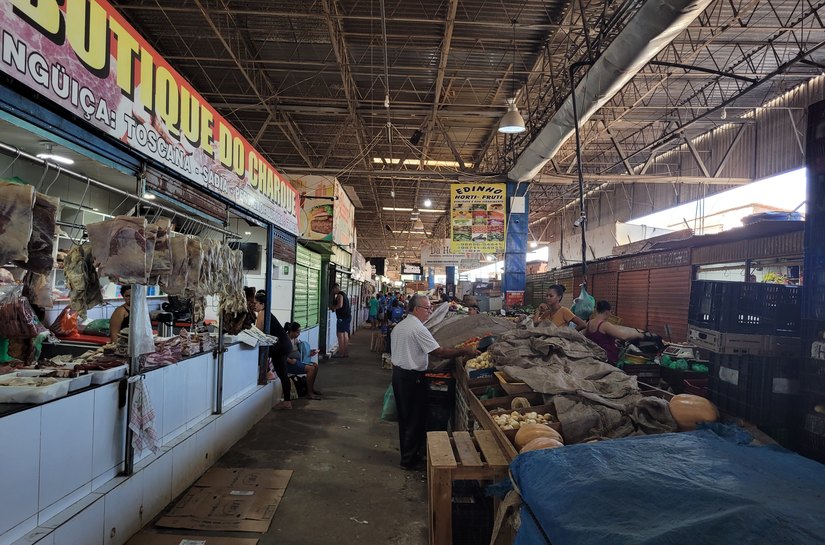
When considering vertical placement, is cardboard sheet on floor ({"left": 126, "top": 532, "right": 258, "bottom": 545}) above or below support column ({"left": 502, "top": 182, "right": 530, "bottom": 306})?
below

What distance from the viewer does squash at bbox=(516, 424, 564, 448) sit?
2.94 m

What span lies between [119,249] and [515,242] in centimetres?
1242

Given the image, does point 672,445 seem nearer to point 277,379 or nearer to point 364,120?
point 277,379

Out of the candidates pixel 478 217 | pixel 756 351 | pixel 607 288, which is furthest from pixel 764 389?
pixel 478 217

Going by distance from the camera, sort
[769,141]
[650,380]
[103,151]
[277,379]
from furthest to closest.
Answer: [769,141] → [277,379] → [650,380] → [103,151]

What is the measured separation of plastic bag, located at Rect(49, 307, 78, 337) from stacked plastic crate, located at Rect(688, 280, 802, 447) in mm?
7175

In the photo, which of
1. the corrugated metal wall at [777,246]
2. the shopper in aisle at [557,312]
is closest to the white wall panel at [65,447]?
the shopper in aisle at [557,312]

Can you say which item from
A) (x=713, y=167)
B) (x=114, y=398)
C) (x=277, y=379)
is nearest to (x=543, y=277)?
(x=713, y=167)

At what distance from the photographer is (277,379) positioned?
7.91 meters

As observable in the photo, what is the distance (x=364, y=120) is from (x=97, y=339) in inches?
398

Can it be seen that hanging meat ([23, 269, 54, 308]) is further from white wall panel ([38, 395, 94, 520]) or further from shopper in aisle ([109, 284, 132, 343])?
shopper in aisle ([109, 284, 132, 343])

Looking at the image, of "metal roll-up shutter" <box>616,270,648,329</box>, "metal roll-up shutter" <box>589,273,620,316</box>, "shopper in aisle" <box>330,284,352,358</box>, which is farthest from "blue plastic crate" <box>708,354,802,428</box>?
"shopper in aisle" <box>330,284,352,358</box>

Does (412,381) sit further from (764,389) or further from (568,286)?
(568,286)

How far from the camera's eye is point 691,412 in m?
2.79
